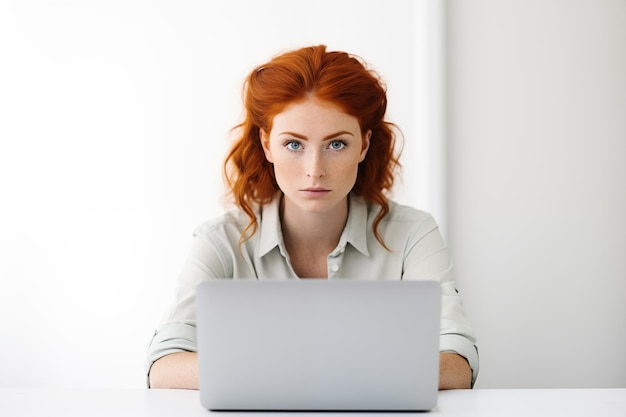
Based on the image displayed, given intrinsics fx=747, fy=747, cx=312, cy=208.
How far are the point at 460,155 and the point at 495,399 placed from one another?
86.9 inches

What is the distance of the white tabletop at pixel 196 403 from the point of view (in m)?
1.24

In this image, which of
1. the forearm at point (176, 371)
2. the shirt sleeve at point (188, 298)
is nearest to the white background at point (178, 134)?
the shirt sleeve at point (188, 298)

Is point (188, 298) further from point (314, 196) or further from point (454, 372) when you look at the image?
point (454, 372)

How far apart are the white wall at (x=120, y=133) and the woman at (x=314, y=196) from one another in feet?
3.24

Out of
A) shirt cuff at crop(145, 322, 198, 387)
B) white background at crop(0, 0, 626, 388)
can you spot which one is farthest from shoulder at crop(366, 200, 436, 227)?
white background at crop(0, 0, 626, 388)

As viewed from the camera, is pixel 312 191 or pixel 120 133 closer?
pixel 312 191

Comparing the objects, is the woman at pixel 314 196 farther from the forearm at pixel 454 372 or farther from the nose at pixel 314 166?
the forearm at pixel 454 372

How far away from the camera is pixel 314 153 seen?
7.10ft

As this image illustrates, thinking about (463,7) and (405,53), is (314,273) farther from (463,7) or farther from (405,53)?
(463,7)

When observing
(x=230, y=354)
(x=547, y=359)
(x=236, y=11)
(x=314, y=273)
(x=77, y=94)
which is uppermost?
(x=236, y=11)

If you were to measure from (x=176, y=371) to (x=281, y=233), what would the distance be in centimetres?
75

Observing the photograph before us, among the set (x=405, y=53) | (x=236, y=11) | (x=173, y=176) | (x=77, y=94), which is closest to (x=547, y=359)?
(x=405, y=53)

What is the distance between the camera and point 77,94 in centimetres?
342

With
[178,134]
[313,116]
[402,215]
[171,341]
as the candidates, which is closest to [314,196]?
[313,116]
